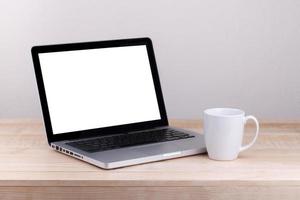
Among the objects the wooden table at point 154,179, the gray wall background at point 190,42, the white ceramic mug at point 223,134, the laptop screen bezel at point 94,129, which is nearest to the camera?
the wooden table at point 154,179

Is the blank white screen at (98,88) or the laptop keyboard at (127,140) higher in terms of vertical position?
the blank white screen at (98,88)

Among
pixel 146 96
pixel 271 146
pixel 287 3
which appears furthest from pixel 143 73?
pixel 287 3

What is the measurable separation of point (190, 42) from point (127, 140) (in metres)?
A: 0.62

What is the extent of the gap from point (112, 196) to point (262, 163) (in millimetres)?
Result: 312

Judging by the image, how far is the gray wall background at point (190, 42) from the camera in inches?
73.8

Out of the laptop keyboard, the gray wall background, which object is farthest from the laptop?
the gray wall background

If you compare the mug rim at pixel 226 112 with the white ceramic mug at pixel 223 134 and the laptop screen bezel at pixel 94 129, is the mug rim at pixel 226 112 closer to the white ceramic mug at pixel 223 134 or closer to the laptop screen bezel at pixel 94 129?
the white ceramic mug at pixel 223 134

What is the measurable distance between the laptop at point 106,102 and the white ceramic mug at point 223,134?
0.17 feet

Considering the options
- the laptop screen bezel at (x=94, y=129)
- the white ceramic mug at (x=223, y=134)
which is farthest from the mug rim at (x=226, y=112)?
the laptop screen bezel at (x=94, y=129)

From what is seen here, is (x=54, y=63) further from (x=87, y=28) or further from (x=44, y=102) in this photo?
(x=87, y=28)

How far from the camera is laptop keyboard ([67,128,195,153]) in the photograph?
4.26ft

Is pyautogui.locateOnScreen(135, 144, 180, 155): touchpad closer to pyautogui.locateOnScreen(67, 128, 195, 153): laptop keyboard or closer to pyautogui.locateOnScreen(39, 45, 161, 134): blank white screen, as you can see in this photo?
pyautogui.locateOnScreen(67, 128, 195, 153): laptop keyboard

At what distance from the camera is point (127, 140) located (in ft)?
4.44

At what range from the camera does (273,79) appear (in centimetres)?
192
